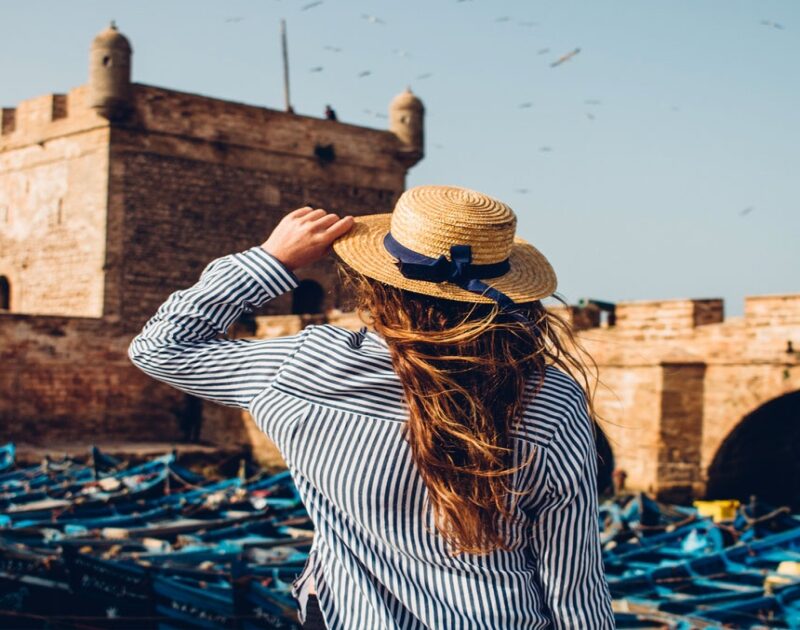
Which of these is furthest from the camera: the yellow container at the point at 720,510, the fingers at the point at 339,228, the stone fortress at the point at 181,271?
the stone fortress at the point at 181,271

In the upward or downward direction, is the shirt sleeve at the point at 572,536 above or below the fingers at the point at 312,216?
below

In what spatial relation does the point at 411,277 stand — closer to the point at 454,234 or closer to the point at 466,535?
the point at 454,234

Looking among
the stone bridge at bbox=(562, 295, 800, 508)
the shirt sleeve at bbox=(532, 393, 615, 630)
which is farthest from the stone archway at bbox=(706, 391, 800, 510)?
the shirt sleeve at bbox=(532, 393, 615, 630)

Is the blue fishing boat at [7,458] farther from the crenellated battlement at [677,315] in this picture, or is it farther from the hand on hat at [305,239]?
the hand on hat at [305,239]

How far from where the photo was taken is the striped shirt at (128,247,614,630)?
5.38ft

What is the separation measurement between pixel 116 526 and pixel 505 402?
1129 centimetres

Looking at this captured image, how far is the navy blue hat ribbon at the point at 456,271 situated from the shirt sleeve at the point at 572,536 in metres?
0.21

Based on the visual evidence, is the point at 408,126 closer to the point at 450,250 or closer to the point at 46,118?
the point at 46,118

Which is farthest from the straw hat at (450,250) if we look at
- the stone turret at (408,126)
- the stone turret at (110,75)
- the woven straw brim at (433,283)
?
the stone turret at (408,126)

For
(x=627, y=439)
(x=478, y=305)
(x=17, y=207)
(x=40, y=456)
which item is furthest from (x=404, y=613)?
(x=17, y=207)

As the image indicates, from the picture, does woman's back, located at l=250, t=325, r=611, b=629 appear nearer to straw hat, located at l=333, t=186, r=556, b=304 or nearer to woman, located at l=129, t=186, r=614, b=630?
woman, located at l=129, t=186, r=614, b=630

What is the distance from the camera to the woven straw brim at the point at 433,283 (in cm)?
171

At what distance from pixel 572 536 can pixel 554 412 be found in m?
0.20

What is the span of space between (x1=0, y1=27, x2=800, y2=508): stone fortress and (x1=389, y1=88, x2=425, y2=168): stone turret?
0.15ft
